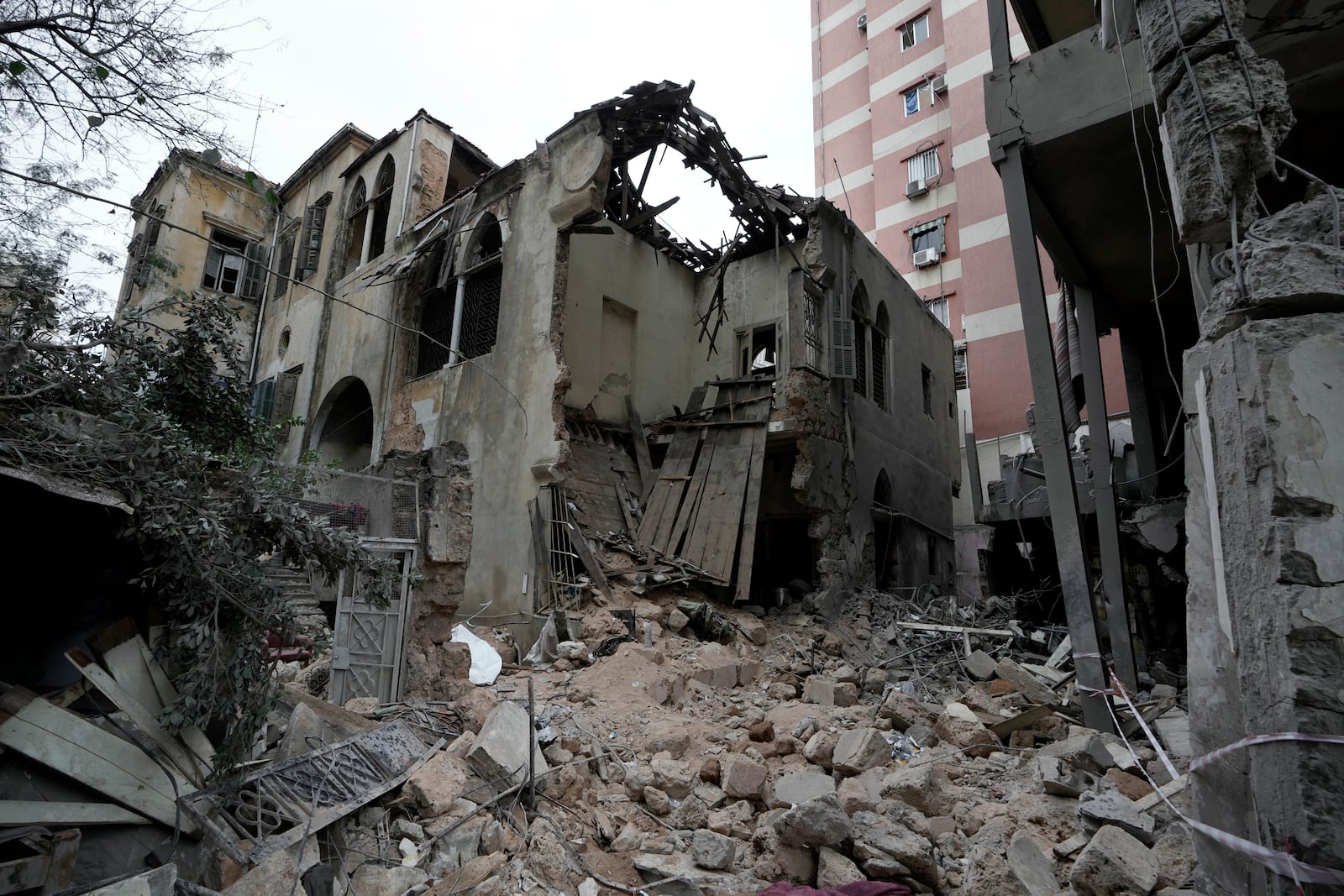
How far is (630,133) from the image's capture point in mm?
11422

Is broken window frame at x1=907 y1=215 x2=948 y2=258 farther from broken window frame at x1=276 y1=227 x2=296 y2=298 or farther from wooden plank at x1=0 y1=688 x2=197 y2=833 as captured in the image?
wooden plank at x1=0 y1=688 x2=197 y2=833

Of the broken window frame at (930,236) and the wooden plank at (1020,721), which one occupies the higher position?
the broken window frame at (930,236)

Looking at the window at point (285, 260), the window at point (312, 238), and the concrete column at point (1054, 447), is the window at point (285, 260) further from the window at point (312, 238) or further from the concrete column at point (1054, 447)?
the concrete column at point (1054, 447)

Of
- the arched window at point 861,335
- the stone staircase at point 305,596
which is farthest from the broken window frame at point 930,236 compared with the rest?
the stone staircase at point 305,596

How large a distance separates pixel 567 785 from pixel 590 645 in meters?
3.71

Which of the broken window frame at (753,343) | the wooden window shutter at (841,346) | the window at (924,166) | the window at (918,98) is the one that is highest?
the window at (918,98)

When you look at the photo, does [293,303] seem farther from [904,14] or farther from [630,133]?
[904,14]

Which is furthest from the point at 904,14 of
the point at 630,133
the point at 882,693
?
the point at 882,693

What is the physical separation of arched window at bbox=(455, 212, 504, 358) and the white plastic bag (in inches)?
206

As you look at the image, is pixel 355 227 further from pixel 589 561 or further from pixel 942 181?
pixel 942 181

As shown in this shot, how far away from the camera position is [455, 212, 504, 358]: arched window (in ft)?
40.4

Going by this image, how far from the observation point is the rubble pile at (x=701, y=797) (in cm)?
350

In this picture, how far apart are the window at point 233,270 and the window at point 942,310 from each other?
1940 cm

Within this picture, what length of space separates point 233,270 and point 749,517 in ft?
58.0
